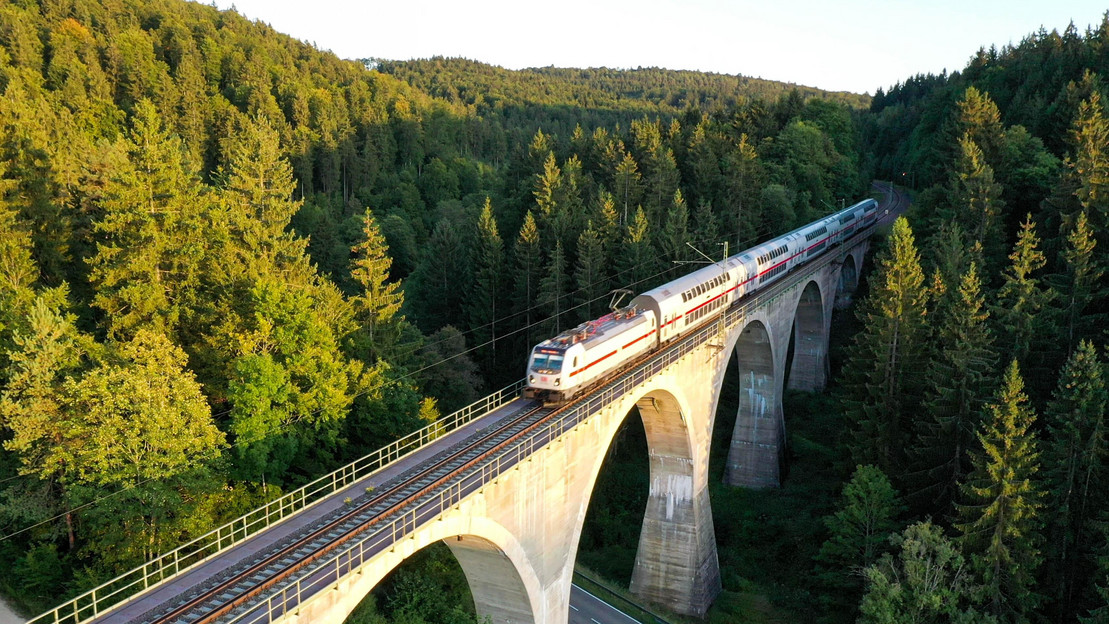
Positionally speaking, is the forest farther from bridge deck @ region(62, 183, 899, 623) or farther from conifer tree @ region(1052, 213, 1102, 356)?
bridge deck @ region(62, 183, 899, 623)

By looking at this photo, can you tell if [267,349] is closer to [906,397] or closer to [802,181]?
[906,397]

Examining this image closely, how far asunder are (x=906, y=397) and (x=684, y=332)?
12581mm

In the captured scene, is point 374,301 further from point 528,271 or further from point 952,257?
point 952,257

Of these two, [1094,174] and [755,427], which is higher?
[1094,174]

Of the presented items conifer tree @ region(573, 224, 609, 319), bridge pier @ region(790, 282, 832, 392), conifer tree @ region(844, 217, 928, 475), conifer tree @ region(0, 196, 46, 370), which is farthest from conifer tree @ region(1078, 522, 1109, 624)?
conifer tree @ region(0, 196, 46, 370)

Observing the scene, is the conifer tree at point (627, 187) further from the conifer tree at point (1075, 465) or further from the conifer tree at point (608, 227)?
the conifer tree at point (1075, 465)

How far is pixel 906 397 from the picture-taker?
43.1 meters

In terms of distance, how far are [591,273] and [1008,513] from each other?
36.0 metres

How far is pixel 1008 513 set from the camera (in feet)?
102

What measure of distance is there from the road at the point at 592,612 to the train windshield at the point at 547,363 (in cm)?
1473

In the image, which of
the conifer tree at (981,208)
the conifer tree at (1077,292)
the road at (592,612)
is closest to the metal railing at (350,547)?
the road at (592,612)

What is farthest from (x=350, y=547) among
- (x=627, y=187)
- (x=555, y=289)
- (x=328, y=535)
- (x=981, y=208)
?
(x=627, y=187)

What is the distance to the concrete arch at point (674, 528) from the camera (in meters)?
42.1

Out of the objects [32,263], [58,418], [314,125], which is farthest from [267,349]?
[314,125]
